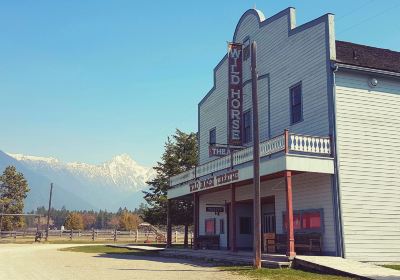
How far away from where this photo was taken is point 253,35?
27031mm

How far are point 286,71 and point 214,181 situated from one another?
6.83 m

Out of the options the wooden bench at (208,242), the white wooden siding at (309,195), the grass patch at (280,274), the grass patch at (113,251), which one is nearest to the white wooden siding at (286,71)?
the white wooden siding at (309,195)

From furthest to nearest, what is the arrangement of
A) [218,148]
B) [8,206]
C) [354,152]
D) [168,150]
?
[8,206] → [168,150] → [218,148] → [354,152]

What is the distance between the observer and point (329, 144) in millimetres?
19984

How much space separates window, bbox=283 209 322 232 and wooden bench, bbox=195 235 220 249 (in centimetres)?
898

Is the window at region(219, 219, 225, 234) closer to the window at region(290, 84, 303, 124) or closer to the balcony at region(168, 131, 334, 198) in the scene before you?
the balcony at region(168, 131, 334, 198)

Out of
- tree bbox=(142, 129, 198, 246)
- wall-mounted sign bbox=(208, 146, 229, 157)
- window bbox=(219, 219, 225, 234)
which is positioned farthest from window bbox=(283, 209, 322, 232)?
tree bbox=(142, 129, 198, 246)

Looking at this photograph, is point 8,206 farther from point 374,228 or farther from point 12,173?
point 374,228

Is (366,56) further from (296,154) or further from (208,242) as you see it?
(208,242)

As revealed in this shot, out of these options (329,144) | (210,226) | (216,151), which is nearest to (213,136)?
(216,151)

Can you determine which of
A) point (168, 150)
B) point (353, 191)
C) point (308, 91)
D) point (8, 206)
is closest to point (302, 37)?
point (308, 91)

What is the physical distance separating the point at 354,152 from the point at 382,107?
8.95 ft

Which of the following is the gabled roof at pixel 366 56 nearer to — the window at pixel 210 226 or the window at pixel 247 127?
the window at pixel 247 127

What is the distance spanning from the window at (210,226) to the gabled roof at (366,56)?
559 inches
